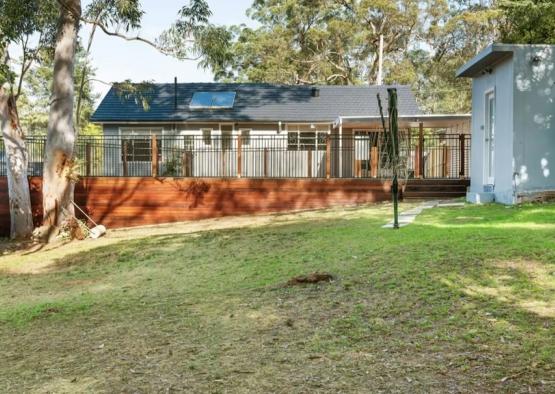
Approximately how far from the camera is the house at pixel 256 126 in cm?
1786

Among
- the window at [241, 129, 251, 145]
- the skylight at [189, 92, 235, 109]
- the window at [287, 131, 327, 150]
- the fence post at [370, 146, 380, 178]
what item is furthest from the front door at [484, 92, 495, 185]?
the skylight at [189, 92, 235, 109]

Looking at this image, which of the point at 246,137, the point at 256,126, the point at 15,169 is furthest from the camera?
the point at 256,126

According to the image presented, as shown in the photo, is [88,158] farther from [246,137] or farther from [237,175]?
[246,137]

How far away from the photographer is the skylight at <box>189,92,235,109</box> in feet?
81.9

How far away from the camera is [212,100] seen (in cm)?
2538

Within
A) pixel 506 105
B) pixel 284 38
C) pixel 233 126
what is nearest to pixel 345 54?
pixel 284 38

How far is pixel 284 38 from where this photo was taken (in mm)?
39625

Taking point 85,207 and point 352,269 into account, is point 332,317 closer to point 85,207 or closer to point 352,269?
point 352,269

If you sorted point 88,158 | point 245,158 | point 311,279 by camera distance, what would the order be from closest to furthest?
point 311,279 < point 88,158 < point 245,158

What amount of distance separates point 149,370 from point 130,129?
21107 millimetres

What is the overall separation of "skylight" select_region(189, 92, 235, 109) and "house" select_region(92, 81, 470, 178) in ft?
0.14

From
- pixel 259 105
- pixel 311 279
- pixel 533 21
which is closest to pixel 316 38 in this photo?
pixel 259 105

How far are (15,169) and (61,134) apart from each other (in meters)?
1.88

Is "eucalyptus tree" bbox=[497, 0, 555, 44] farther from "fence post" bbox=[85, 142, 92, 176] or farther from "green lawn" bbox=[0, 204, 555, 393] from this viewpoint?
"fence post" bbox=[85, 142, 92, 176]
